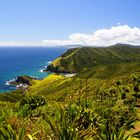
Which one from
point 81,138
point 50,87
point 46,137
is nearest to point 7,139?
point 46,137

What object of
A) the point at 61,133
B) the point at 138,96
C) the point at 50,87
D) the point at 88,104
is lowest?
the point at 50,87

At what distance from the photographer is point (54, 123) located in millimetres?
11023

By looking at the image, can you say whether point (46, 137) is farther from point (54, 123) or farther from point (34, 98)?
point (34, 98)

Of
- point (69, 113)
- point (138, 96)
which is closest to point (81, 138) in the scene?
point (69, 113)

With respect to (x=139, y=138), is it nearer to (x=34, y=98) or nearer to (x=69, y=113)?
(x=69, y=113)

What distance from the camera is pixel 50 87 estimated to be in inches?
7298

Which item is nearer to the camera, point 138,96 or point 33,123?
point 33,123

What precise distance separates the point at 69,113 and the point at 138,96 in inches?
1352

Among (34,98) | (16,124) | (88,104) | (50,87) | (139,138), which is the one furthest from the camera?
(50,87)

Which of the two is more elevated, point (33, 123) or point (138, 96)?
point (33, 123)

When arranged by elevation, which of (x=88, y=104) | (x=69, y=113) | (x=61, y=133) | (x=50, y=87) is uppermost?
(x=61, y=133)

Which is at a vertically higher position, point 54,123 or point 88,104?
point 54,123

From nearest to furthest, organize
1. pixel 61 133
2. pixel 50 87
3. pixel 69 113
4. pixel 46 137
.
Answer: pixel 61 133, pixel 46 137, pixel 69 113, pixel 50 87

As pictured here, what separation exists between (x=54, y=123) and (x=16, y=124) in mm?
2326
